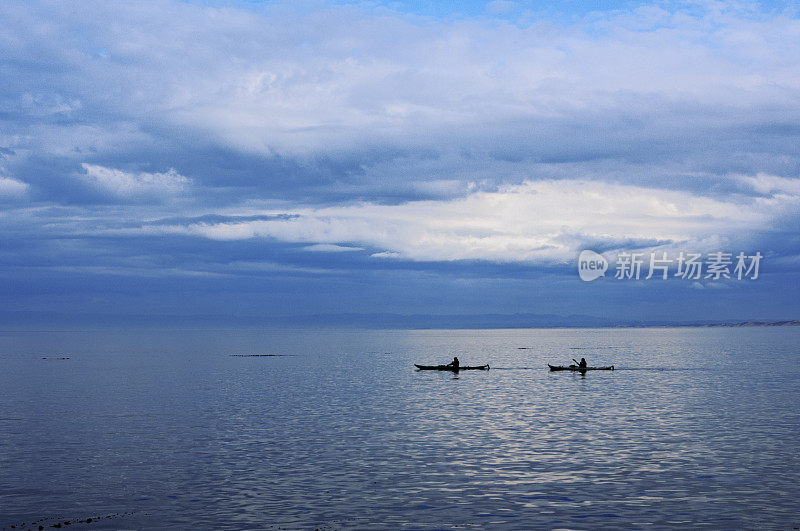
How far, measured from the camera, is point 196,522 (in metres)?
30.2

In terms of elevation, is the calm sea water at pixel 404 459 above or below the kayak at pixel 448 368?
above

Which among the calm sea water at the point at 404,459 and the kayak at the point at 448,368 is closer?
the calm sea water at the point at 404,459

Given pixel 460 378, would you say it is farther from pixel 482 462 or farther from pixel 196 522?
pixel 196 522

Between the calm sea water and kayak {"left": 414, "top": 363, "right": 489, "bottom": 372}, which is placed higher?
the calm sea water

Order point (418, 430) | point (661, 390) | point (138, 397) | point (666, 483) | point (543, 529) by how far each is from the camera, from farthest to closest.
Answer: point (661, 390), point (138, 397), point (418, 430), point (666, 483), point (543, 529)

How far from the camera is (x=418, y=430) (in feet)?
179

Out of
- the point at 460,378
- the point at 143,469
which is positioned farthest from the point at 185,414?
the point at 460,378

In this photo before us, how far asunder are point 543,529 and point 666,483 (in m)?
10.6

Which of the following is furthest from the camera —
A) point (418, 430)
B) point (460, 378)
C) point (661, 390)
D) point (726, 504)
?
point (460, 378)

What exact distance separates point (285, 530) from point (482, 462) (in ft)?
51.4

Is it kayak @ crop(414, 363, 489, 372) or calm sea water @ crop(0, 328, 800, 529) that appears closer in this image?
calm sea water @ crop(0, 328, 800, 529)

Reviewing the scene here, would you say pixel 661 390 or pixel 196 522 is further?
pixel 661 390

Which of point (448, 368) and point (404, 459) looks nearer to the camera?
point (404, 459)

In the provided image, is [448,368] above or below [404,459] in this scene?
below
